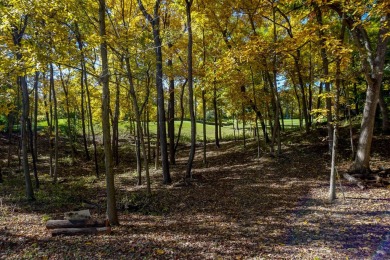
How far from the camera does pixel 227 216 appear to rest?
24.2ft

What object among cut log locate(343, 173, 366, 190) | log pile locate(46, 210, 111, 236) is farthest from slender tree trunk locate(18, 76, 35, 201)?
cut log locate(343, 173, 366, 190)

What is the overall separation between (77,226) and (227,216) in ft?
12.6

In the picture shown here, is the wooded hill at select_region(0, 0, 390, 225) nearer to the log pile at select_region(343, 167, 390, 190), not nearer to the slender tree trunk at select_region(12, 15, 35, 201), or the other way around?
the slender tree trunk at select_region(12, 15, 35, 201)

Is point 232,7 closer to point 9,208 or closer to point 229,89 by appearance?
point 229,89

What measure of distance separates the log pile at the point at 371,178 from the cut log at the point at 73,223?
8102 millimetres

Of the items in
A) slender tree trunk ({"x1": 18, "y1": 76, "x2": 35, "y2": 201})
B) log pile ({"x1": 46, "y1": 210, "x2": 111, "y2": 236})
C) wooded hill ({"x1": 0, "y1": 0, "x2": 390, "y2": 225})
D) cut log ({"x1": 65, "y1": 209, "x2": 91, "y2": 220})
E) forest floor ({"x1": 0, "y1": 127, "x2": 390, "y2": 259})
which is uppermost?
wooded hill ({"x1": 0, "y1": 0, "x2": 390, "y2": 225})

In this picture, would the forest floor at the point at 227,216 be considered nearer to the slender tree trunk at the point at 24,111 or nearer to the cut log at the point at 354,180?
the cut log at the point at 354,180

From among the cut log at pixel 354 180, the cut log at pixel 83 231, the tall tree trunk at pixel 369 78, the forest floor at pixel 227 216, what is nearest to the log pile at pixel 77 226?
the cut log at pixel 83 231

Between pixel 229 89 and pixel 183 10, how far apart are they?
518 centimetres

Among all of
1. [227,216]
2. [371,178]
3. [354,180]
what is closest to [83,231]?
[227,216]

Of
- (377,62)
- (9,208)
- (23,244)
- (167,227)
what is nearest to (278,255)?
(167,227)

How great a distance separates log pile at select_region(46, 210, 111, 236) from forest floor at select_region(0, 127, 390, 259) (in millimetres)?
200

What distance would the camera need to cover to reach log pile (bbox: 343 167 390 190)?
8812 millimetres

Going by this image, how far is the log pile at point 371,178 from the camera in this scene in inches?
347
